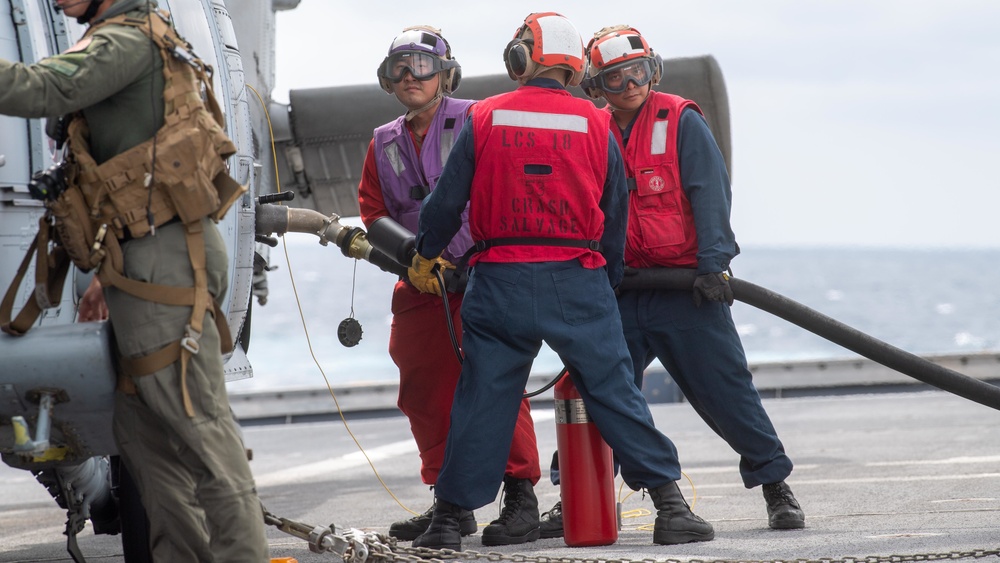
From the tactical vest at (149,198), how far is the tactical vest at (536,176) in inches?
52.4

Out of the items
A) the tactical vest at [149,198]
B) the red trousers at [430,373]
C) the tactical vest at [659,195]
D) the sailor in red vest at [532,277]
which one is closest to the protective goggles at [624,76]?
the tactical vest at [659,195]

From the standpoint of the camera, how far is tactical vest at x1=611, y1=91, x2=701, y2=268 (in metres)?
5.32

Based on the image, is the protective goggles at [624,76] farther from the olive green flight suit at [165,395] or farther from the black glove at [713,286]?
the olive green flight suit at [165,395]

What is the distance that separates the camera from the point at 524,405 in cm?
567

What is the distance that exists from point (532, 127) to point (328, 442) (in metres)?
7.92

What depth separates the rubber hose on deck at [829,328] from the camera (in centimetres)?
529

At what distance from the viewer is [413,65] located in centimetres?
542

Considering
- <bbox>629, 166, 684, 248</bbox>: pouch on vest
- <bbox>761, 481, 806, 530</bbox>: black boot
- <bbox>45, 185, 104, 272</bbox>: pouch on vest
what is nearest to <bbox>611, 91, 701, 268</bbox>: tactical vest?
<bbox>629, 166, 684, 248</bbox>: pouch on vest

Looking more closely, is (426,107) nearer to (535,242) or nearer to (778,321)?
(535,242)

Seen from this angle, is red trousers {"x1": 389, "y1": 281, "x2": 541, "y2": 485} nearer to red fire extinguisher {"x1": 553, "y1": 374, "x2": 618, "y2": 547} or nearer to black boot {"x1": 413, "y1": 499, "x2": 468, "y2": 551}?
red fire extinguisher {"x1": 553, "y1": 374, "x2": 618, "y2": 547}

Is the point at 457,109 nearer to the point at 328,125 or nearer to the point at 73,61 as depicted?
the point at 73,61

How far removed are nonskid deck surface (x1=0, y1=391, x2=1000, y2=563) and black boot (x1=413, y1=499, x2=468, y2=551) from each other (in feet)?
0.54

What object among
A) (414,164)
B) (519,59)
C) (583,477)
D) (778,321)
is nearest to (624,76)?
(519,59)

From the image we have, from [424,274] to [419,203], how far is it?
489mm
